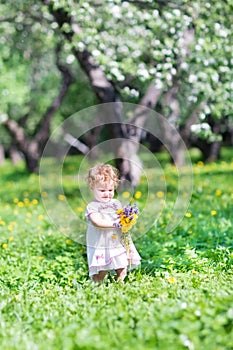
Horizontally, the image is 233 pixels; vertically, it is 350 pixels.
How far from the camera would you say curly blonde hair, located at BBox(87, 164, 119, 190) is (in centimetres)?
582

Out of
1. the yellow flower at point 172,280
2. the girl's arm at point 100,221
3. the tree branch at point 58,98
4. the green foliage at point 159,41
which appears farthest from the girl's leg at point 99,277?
the tree branch at point 58,98

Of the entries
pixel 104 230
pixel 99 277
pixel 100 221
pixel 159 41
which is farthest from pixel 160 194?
pixel 100 221

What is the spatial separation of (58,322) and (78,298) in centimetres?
59

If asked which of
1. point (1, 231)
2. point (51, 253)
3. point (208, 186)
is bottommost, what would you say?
point (208, 186)

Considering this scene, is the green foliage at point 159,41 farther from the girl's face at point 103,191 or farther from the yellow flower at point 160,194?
the girl's face at point 103,191

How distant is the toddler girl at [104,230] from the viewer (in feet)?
19.1

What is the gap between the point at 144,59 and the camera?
11.3 metres

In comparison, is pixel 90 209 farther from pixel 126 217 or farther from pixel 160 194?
pixel 160 194

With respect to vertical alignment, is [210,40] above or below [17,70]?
above

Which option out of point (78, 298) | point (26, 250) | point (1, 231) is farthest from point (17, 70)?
point (78, 298)

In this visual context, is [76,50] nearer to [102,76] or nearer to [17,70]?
[102,76]

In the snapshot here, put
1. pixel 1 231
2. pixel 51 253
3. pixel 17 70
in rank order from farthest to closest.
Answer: pixel 17 70 < pixel 1 231 < pixel 51 253

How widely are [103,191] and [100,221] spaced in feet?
0.97

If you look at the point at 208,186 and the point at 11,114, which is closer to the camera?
the point at 208,186
